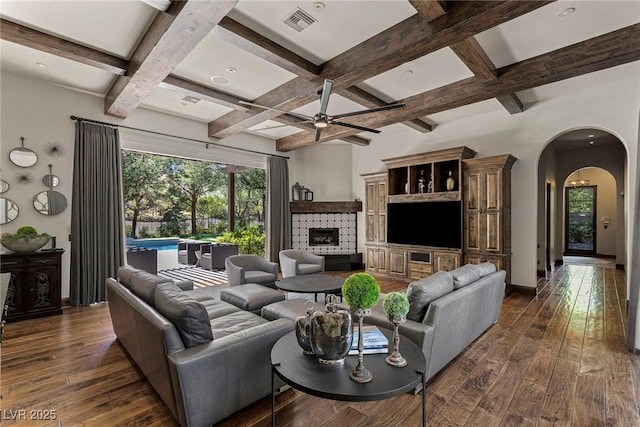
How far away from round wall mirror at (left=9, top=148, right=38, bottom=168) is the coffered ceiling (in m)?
1.04

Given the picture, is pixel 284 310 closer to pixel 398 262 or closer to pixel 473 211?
pixel 398 262

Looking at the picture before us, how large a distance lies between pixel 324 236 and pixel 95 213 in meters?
4.76

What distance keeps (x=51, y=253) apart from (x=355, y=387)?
4585 millimetres

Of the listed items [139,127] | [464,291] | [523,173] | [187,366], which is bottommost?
[187,366]

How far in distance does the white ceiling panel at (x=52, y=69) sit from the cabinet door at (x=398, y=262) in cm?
567

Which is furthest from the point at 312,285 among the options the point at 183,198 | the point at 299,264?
the point at 183,198

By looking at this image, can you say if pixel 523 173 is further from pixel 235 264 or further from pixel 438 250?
pixel 235 264

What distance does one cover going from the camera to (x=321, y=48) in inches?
131

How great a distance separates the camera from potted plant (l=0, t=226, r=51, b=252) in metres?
3.80

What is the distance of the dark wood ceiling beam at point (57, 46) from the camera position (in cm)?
290

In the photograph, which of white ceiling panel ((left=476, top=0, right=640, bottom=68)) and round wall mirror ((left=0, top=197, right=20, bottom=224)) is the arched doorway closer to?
white ceiling panel ((left=476, top=0, right=640, bottom=68))

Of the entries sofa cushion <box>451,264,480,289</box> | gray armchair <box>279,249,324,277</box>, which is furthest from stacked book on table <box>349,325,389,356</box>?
gray armchair <box>279,249,324,277</box>

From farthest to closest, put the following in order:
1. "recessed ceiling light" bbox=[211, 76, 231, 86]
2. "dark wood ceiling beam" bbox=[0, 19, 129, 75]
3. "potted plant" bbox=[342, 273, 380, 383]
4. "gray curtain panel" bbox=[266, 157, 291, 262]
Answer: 1. "gray curtain panel" bbox=[266, 157, 291, 262]
2. "recessed ceiling light" bbox=[211, 76, 231, 86]
3. "dark wood ceiling beam" bbox=[0, 19, 129, 75]
4. "potted plant" bbox=[342, 273, 380, 383]

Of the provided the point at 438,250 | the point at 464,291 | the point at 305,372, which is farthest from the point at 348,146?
the point at 305,372
